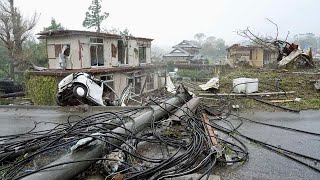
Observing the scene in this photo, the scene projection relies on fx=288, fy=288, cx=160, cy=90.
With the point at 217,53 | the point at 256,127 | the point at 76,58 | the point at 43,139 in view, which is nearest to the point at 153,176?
the point at 43,139

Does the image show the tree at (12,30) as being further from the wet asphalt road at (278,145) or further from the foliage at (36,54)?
the wet asphalt road at (278,145)

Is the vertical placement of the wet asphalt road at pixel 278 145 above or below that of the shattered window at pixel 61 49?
below

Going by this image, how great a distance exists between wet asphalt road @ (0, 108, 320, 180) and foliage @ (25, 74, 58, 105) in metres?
11.3

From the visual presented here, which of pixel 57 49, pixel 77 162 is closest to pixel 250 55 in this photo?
pixel 57 49

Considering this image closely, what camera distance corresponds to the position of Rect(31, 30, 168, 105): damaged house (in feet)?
72.1

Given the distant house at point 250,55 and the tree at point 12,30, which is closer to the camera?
the tree at point 12,30

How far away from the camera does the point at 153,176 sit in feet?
12.1

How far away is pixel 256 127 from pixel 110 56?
19.0m

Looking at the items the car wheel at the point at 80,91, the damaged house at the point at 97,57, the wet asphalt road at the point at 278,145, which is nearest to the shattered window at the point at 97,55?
A: the damaged house at the point at 97,57

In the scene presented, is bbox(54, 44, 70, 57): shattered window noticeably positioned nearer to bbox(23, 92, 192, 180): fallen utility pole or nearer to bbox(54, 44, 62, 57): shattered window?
bbox(54, 44, 62, 57): shattered window

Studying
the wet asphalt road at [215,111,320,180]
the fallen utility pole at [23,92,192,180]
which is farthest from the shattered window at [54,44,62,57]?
the fallen utility pole at [23,92,192,180]

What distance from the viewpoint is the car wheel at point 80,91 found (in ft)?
35.8

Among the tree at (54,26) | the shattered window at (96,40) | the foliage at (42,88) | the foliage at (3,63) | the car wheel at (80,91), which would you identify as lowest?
the foliage at (42,88)

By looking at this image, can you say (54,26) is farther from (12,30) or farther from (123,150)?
(123,150)
